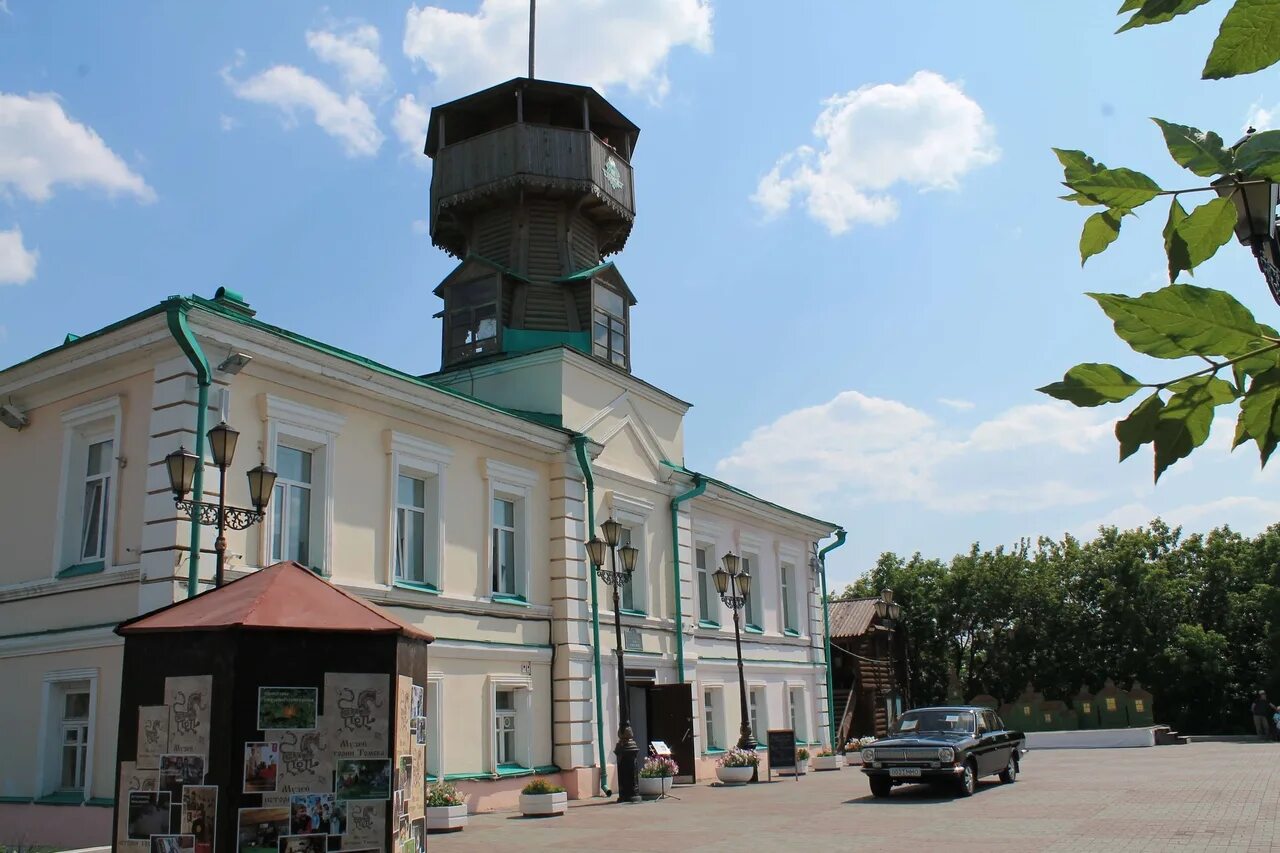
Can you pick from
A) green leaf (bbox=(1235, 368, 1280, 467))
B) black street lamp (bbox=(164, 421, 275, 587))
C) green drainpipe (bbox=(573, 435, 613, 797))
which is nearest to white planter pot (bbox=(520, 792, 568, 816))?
green drainpipe (bbox=(573, 435, 613, 797))

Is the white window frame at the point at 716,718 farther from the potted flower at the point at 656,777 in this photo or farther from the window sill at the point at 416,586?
the window sill at the point at 416,586

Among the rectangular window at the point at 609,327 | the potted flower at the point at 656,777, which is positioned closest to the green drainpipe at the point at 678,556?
the rectangular window at the point at 609,327

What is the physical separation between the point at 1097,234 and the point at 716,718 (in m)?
25.4

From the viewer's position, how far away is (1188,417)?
1810 mm

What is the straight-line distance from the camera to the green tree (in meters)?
1.52

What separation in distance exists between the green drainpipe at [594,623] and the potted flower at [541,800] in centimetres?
303

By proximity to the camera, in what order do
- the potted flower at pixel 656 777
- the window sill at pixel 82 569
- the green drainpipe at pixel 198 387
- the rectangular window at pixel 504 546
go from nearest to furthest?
the green drainpipe at pixel 198 387 → the window sill at pixel 82 569 → the potted flower at pixel 656 777 → the rectangular window at pixel 504 546

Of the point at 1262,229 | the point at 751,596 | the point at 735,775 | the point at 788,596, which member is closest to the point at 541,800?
the point at 735,775

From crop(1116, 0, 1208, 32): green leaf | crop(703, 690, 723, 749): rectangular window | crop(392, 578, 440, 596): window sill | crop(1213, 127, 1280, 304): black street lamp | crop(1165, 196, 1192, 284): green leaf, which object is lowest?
crop(703, 690, 723, 749): rectangular window

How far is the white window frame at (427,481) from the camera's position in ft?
58.6

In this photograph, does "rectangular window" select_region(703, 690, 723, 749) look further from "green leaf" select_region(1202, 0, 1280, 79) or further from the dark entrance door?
"green leaf" select_region(1202, 0, 1280, 79)

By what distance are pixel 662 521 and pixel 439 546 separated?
7.49 metres

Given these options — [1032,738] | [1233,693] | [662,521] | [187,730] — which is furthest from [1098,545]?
[187,730]

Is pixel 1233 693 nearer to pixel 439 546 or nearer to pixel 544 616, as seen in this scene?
pixel 544 616
